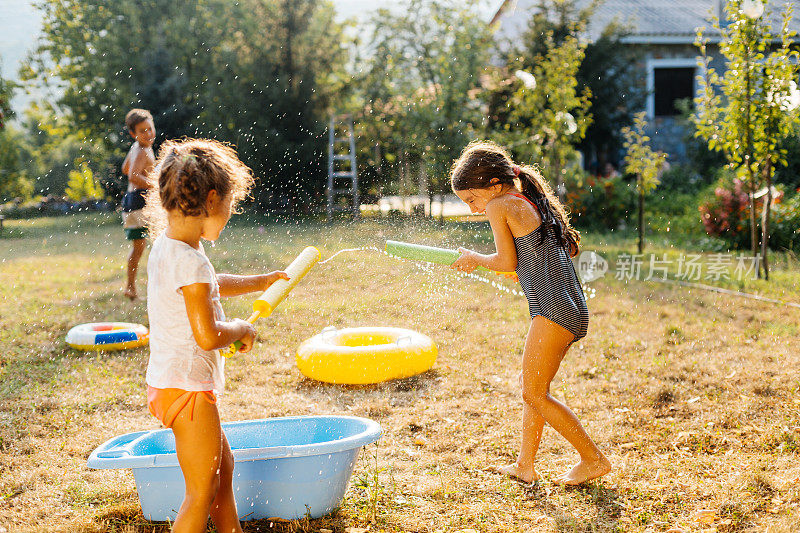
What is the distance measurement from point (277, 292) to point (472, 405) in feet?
6.18

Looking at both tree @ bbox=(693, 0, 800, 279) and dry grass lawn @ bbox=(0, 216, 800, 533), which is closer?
dry grass lawn @ bbox=(0, 216, 800, 533)

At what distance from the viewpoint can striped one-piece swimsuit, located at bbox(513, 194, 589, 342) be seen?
2850mm

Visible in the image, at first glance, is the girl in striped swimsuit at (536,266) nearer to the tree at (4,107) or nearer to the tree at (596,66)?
the tree at (596,66)

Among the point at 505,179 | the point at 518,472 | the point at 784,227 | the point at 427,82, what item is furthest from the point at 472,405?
the point at 427,82

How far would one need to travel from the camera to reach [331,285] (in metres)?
7.02

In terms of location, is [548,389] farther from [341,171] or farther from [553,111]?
[341,171]

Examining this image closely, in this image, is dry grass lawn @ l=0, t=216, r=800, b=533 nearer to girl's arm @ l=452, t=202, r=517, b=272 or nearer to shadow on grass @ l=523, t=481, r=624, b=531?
shadow on grass @ l=523, t=481, r=624, b=531

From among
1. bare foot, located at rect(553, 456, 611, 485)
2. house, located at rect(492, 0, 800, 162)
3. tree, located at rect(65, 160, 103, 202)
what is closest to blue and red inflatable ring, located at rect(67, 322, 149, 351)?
bare foot, located at rect(553, 456, 611, 485)

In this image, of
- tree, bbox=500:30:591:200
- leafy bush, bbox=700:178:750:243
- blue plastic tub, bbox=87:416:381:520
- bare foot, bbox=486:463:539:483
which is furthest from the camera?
tree, bbox=500:30:591:200

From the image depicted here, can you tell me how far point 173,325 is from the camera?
6.84 ft

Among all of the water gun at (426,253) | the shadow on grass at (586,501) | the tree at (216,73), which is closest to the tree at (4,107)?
the tree at (216,73)

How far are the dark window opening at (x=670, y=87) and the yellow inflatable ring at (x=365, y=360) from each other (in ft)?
48.1

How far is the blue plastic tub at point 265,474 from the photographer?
244 cm

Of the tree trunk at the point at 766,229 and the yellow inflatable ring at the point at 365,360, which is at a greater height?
the tree trunk at the point at 766,229
